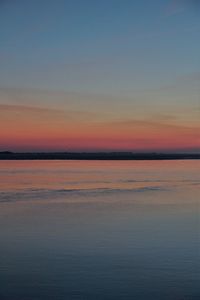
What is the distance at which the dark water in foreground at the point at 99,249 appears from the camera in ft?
22.3

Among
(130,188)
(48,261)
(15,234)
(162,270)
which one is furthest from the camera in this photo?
(130,188)

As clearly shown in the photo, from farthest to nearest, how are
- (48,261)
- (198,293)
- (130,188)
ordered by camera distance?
(130,188) → (48,261) → (198,293)

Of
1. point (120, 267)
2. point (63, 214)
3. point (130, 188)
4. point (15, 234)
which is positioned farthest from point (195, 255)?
point (130, 188)

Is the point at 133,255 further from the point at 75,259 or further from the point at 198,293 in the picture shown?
the point at 198,293

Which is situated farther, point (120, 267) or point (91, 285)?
point (120, 267)

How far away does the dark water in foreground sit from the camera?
22.3 feet

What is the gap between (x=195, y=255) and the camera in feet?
29.1

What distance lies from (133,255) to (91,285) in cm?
208

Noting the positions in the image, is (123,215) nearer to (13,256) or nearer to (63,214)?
(63,214)

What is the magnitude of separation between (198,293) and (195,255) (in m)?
2.33

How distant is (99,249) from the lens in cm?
927

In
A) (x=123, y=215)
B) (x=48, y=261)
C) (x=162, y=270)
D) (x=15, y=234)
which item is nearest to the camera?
(x=162, y=270)

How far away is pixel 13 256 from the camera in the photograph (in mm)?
8648

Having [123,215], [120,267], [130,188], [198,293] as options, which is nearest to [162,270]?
[120,267]
